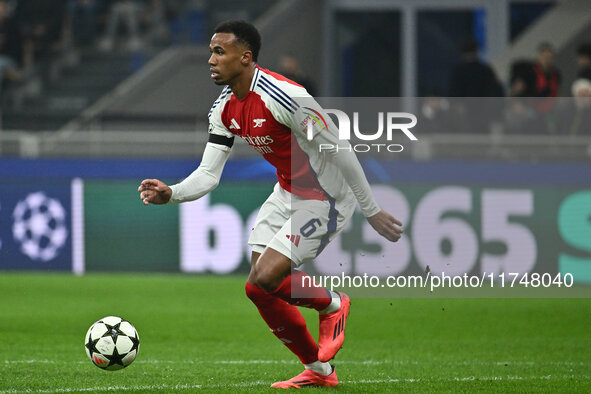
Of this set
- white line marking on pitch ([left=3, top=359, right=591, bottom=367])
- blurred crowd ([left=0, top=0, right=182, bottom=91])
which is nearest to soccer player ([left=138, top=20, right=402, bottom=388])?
white line marking on pitch ([left=3, top=359, right=591, bottom=367])

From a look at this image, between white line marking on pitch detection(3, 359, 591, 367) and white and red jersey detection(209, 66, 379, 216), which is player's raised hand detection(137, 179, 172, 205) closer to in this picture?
white and red jersey detection(209, 66, 379, 216)

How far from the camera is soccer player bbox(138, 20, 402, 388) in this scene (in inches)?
242

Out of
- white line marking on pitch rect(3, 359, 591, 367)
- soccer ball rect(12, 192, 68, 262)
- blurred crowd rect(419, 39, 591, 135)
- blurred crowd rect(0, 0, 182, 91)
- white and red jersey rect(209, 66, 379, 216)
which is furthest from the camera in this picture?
blurred crowd rect(0, 0, 182, 91)

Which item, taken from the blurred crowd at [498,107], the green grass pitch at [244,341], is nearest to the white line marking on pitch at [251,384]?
the green grass pitch at [244,341]

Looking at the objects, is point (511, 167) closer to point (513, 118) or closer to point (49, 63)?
point (513, 118)

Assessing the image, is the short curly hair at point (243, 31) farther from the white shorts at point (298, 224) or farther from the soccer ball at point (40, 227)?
the soccer ball at point (40, 227)

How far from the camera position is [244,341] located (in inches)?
352

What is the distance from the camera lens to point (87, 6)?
18375 millimetres

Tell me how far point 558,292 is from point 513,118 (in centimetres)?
207

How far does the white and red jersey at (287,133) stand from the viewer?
6.15 meters

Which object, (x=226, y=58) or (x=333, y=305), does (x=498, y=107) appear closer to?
(x=333, y=305)

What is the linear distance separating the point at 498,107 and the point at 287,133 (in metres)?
6.60

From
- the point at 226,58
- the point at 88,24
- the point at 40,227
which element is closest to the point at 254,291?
the point at 226,58

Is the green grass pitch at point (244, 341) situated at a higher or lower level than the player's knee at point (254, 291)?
lower
